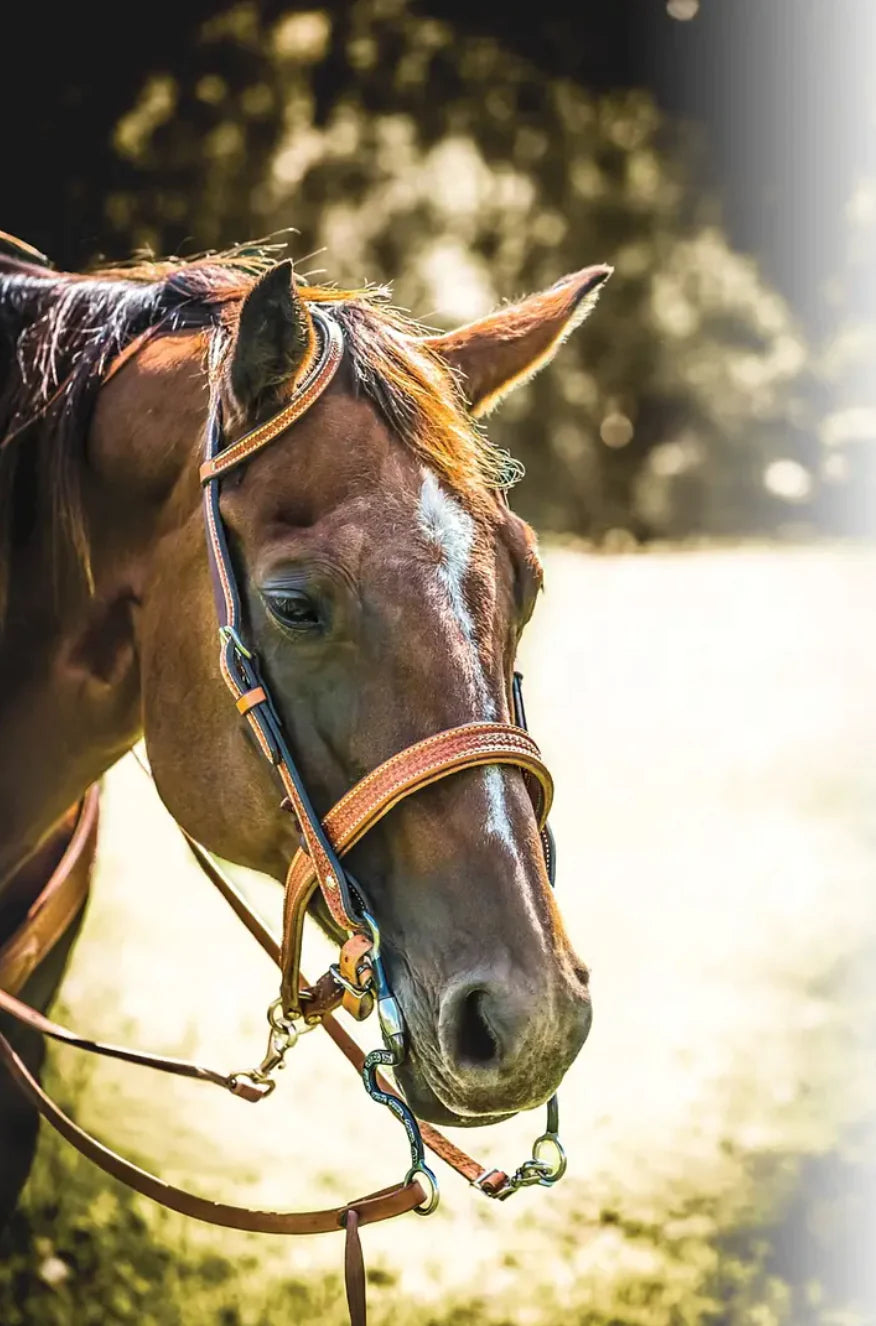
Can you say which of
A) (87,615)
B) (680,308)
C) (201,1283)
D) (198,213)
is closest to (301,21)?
(198,213)

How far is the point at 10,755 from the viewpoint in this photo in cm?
236

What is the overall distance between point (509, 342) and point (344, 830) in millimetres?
996

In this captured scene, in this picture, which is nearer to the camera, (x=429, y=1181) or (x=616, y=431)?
(x=429, y=1181)

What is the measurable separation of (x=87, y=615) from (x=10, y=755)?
335 mm

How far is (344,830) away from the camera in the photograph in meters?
1.77

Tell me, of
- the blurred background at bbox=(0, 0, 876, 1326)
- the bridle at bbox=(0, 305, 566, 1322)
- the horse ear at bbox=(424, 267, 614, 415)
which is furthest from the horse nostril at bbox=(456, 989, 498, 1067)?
the blurred background at bbox=(0, 0, 876, 1326)

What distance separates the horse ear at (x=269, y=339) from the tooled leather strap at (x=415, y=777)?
64 cm

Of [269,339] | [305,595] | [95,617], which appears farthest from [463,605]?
[95,617]

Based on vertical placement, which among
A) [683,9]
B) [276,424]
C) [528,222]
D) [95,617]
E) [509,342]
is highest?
[683,9]

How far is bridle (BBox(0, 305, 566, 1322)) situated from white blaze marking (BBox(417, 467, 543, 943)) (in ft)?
0.14

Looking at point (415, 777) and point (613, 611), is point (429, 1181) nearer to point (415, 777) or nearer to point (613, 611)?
point (415, 777)

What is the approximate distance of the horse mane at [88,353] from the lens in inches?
79.6

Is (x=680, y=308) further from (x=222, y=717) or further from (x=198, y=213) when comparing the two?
A: (x=222, y=717)

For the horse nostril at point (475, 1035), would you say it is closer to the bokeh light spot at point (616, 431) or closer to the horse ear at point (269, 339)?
the horse ear at point (269, 339)
